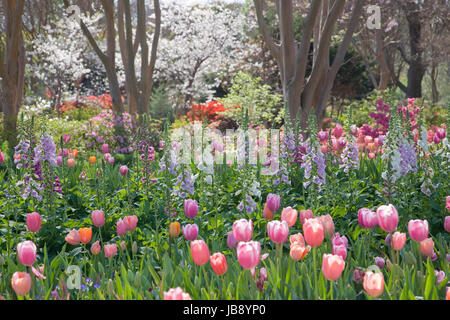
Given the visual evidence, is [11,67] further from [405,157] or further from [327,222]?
[327,222]

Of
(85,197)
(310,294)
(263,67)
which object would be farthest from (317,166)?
(263,67)

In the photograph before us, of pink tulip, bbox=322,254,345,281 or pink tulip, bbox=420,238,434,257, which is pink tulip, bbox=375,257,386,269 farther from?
pink tulip, bbox=322,254,345,281

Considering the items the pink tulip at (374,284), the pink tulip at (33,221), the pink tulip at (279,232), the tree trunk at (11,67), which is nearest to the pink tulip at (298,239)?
the pink tulip at (279,232)

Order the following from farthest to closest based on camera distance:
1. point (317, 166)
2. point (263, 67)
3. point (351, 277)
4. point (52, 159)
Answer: point (263, 67)
point (52, 159)
point (317, 166)
point (351, 277)

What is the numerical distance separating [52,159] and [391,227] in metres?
2.66

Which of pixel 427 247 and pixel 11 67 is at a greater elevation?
pixel 11 67

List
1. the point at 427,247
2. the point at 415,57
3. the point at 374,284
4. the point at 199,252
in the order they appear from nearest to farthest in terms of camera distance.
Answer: the point at 374,284
the point at 199,252
the point at 427,247
the point at 415,57

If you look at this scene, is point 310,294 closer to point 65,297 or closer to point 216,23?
point 65,297

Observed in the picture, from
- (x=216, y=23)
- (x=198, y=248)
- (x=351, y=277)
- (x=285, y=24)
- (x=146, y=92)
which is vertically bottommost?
(x=351, y=277)

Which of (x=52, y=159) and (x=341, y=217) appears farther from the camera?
(x=52, y=159)

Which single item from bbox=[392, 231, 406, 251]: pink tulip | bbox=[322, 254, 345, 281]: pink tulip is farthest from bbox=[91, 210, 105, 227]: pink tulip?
bbox=[392, 231, 406, 251]: pink tulip

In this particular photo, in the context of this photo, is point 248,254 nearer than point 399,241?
Yes

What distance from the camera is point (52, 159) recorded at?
3811 millimetres

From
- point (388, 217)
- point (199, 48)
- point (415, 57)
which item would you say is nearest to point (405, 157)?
point (388, 217)
